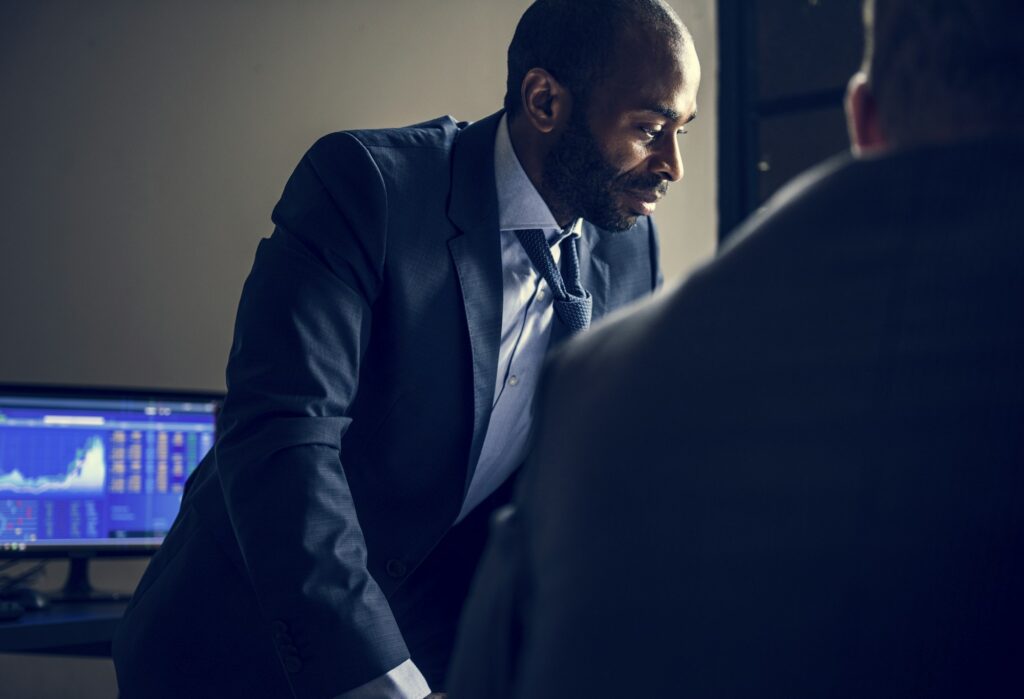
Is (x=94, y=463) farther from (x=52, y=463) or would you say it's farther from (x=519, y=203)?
(x=519, y=203)

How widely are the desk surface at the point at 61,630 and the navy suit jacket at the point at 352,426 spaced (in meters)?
0.80

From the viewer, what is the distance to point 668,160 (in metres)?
1.48

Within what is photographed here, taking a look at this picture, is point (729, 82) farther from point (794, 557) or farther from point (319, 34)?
point (794, 557)

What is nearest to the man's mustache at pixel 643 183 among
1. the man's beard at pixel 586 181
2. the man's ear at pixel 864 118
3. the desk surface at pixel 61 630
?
the man's beard at pixel 586 181

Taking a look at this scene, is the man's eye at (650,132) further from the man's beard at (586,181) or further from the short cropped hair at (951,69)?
the short cropped hair at (951,69)

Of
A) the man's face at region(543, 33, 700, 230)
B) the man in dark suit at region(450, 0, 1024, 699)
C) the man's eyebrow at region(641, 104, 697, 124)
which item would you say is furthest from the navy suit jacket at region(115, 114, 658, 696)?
the man in dark suit at region(450, 0, 1024, 699)

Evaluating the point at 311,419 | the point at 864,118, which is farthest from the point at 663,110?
the point at 864,118

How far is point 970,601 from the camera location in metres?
0.43

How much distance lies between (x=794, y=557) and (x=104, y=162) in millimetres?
2440

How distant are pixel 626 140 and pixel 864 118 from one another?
0.95 metres

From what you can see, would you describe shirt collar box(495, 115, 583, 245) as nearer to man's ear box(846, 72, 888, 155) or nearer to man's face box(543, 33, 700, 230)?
man's face box(543, 33, 700, 230)

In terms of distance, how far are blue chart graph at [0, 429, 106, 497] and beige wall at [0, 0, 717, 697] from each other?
158 millimetres

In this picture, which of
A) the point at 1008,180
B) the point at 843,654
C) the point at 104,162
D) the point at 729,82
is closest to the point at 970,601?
the point at 843,654

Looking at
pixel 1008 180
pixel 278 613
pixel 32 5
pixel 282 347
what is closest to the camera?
pixel 1008 180
